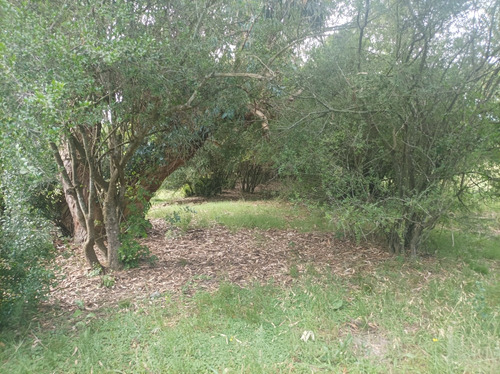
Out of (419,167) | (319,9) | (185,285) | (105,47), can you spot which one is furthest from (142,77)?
(419,167)

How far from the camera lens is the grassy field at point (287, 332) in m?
2.82

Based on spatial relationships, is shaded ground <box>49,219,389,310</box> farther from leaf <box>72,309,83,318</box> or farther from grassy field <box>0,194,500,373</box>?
grassy field <box>0,194,500,373</box>

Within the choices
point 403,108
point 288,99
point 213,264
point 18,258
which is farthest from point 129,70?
point 403,108

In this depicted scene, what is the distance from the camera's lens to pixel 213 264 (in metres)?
5.52

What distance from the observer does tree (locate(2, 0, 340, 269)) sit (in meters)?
2.95

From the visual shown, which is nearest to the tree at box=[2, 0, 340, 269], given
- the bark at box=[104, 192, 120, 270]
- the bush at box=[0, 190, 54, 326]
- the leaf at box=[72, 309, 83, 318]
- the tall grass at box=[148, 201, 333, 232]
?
the bark at box=[104, 192, 120, 270]

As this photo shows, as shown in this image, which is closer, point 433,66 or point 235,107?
point 433,66

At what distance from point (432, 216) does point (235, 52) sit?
3.66 meters

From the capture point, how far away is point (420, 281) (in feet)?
15.1

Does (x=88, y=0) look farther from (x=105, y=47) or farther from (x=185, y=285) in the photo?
(x=185, y=285)

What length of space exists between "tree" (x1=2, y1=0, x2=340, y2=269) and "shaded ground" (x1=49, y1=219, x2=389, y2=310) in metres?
0.62

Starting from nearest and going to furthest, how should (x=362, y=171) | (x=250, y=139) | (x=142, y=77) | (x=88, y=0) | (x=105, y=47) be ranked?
(x=105, y=47)
(x=88, y=0)
(x=142, y=77)
(x=362, y=171)
(x=250, y=139)

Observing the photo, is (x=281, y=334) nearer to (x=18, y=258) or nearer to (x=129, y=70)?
(x=18, y=258)

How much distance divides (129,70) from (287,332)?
3255mm
